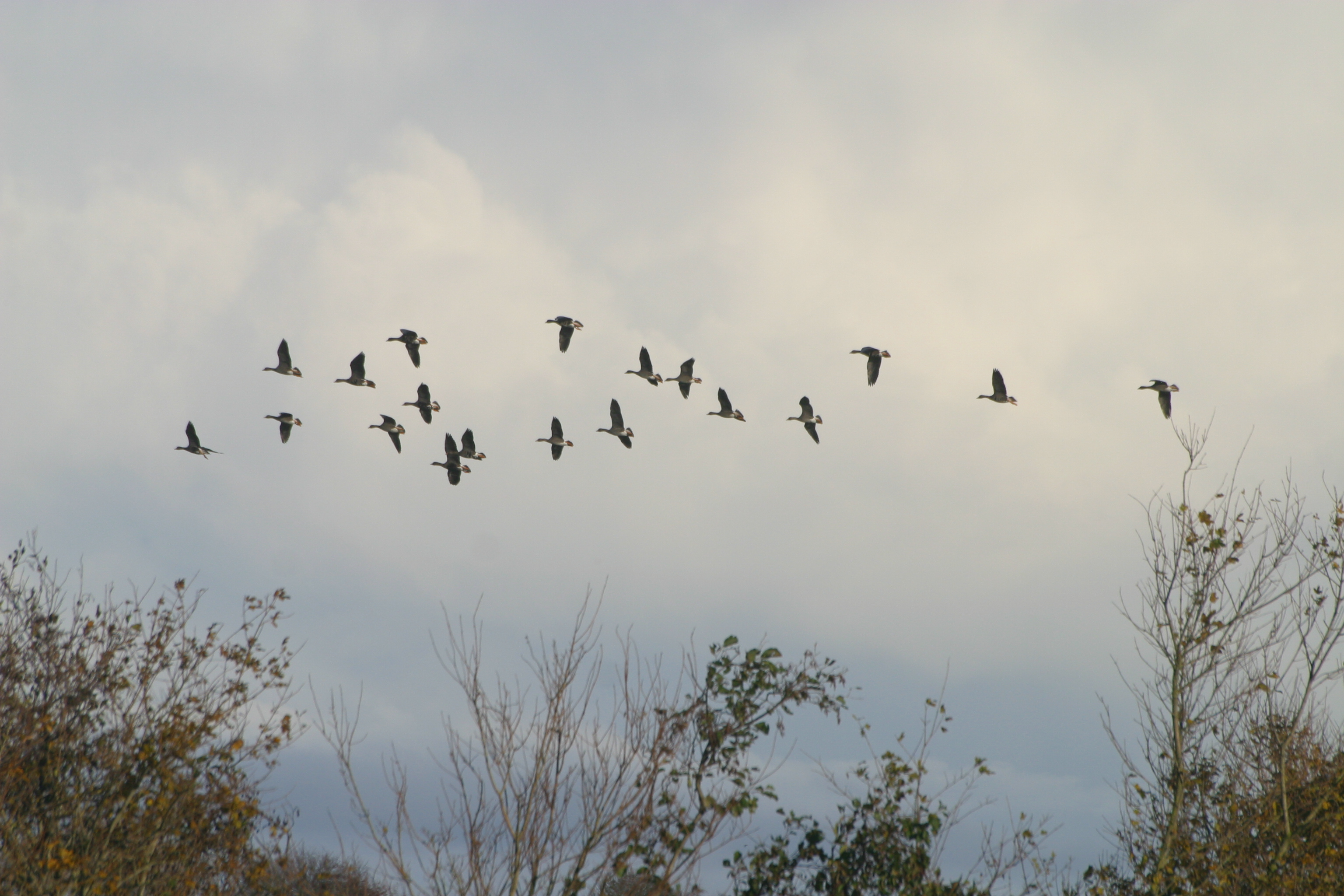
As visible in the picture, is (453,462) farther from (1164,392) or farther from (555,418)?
(1164,392)

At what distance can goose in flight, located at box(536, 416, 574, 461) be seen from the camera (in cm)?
2289

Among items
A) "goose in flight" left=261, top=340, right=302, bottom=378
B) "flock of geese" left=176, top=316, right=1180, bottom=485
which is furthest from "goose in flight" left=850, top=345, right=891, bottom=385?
"goose in flight" left=261, top=340, right=302, bottom=378

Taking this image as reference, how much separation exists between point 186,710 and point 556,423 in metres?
10.2

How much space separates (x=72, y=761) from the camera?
14.5 m

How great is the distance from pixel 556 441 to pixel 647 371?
267cm

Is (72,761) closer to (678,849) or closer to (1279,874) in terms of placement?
(678,849)

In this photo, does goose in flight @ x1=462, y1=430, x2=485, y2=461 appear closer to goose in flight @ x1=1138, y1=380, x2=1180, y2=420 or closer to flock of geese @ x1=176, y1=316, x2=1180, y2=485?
flock of geese @ x1=176, y1=316, x2=1180, y2=485

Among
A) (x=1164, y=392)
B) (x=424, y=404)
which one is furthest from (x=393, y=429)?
(x=1164, y=392)

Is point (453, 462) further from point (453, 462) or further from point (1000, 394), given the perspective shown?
point (1000, 394)

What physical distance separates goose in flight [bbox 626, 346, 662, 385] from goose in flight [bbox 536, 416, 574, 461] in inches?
86.2

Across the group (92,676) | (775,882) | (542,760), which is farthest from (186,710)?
(775,882)

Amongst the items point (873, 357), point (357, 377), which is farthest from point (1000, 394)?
point (357, 377)

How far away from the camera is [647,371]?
22031mm

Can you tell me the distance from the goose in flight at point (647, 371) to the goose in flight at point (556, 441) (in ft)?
7.18
